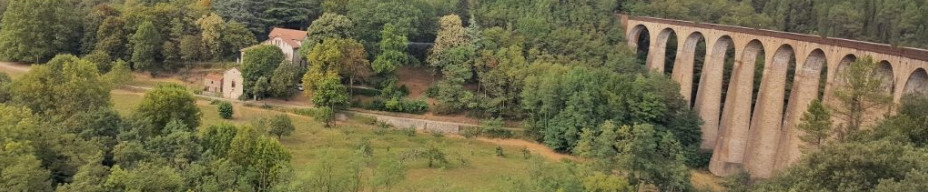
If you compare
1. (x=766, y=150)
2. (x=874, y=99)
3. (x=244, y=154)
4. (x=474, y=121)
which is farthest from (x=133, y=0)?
(x=874, y=99)

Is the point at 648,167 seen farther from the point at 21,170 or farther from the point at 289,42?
the point at 289,42

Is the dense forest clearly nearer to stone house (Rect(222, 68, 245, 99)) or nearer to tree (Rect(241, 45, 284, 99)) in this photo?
tree (Rect(241, 45, 284, 99))

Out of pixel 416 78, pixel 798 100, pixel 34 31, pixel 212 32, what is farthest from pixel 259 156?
pixel 34 31

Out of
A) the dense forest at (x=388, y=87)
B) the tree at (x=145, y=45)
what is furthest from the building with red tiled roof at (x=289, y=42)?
the tree at (x=145, y=45)

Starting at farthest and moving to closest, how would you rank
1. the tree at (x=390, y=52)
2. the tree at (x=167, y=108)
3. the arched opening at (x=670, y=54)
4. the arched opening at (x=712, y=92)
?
the arched opening at (x=670, y=54)
the tree at (x=390, y=52)
the arched opening at (x=712, y=92)
the tree at (x=167, y=108)

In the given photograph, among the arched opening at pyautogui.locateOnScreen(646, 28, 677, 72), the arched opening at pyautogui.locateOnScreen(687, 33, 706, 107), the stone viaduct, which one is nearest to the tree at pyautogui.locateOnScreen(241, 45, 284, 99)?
the arched opening at pyautogui.locateOnScreen(646, 28, 677, 72)

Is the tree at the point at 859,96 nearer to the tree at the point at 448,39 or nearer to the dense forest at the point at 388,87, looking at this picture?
the dense forest at the point at 388,87
